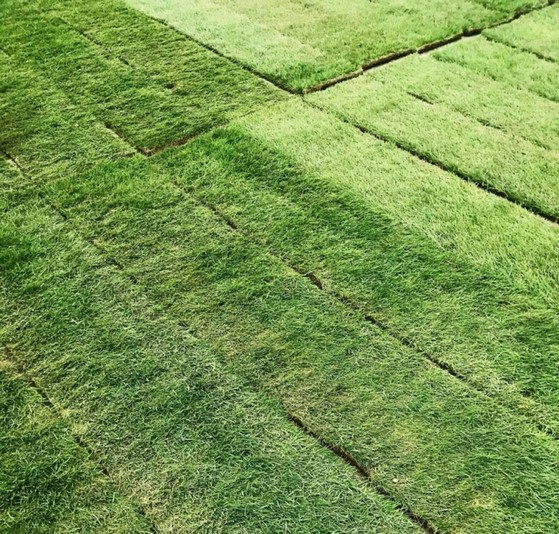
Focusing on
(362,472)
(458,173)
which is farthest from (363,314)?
(458,173)

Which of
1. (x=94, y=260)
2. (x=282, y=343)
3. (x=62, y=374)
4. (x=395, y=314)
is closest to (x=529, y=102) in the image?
(x=395, y=314)

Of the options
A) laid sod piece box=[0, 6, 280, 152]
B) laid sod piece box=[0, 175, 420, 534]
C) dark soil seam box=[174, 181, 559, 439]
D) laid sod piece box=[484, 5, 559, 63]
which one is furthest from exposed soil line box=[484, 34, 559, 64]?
laid sod piece box=[0, 175, 420, 534]

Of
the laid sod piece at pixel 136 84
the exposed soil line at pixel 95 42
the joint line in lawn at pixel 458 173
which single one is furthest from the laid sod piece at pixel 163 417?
the exposed soil line at pixel 95 42

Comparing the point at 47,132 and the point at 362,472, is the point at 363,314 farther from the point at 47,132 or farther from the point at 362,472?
the point at 47,132

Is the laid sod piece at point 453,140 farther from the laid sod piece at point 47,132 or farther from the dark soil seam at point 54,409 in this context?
the dark soil seam at point 54,409

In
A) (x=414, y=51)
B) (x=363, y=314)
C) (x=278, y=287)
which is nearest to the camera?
(x=363, y=314)

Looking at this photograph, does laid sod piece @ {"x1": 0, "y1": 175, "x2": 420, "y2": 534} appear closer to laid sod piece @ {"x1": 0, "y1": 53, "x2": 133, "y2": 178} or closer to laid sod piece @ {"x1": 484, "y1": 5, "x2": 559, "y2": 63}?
laid sod piece @ {"x1": 0, "y1": 53, "x2": 133, "y2": 178}
